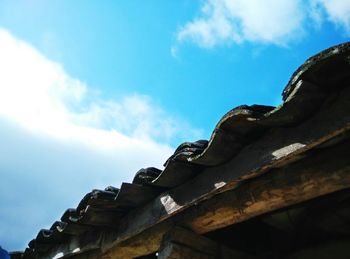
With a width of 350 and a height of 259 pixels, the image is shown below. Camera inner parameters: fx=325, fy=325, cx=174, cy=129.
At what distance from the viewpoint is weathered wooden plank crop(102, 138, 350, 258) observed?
1801 millimetres

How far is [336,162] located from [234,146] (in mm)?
560

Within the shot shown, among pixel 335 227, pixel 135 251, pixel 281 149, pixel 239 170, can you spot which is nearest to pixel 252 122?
pixel 281 149

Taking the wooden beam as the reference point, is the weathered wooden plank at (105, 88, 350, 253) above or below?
above

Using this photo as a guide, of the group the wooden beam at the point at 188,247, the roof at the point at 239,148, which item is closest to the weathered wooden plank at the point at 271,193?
the wooden beam at the point at 188,247

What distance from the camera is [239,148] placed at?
1962mm

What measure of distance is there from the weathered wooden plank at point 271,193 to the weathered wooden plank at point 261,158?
12 cm

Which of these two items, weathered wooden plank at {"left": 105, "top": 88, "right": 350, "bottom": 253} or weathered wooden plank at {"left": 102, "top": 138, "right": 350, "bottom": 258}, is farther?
weathered wooden plank at {"left": 102, "top": 138, "right": 350, "bottom": 258}

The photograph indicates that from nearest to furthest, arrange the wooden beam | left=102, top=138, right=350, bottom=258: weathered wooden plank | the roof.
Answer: the roof → left=102, top=138, right=350, bottom=258: weathered wooden plank → the wooden beam

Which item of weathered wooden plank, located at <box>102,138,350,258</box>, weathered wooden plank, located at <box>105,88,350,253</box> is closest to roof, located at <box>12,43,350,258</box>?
weathered wooden plank, located at <box>105,88,350,253</box>

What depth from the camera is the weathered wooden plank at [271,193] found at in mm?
1801

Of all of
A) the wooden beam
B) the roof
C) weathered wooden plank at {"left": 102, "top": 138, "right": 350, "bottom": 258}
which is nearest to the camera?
the roof

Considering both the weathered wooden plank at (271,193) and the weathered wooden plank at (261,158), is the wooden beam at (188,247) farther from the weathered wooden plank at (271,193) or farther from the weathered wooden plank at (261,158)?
the weathered wooden plank at (261,158)

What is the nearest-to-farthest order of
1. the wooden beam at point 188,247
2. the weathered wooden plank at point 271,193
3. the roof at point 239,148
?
the roof at point 239,148 < the weathered wooden plank at point 271,193 < the wooden beam at point 188,247

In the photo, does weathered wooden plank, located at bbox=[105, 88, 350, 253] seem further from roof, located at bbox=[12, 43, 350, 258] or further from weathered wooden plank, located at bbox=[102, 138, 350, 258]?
weathered wooden plank, located at bbox=[102, 138, 350, 258]
